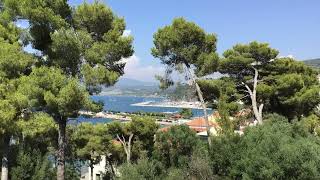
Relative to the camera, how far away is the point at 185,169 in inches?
550

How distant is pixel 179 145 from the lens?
16.1m

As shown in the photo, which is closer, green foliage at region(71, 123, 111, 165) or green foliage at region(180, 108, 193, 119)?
green foliage at region(71, 123, 111, 165)

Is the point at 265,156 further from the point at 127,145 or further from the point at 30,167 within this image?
the point at 127,145

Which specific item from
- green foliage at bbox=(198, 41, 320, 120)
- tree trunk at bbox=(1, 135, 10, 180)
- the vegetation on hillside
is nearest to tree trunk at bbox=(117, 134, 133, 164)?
the vegetation on hillside

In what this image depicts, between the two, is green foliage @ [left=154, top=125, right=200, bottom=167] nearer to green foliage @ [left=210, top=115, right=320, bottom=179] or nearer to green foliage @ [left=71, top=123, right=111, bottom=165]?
green foliage @ [left=210, top=115, right=320, bottom=179]

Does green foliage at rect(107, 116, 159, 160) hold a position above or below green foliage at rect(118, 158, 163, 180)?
above

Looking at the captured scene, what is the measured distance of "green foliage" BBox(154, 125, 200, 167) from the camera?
51.5ft

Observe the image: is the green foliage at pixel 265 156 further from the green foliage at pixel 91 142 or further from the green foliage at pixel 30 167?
the green foliage at pixel 91 142

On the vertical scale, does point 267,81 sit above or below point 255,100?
above

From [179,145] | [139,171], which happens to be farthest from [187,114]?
[139,171]

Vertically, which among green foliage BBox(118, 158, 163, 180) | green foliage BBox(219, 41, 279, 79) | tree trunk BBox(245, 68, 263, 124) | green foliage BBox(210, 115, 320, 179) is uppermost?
green foliage BBox(219, 41, 279, 79)

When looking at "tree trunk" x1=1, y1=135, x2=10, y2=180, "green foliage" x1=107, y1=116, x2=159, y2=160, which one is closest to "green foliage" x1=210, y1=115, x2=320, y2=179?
"tree trunk" x1=1, y1=135, x2=10, y2=180

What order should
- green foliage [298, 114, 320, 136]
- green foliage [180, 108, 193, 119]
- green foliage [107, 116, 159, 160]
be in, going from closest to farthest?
green foliage [298, 114, 320, 136], green foliage [107, 116, 159, 160], green foliage [180, 108, 193, 119]

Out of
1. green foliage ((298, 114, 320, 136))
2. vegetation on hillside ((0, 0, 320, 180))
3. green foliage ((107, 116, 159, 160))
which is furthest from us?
green foliage ((107, 116, 159, 160))
